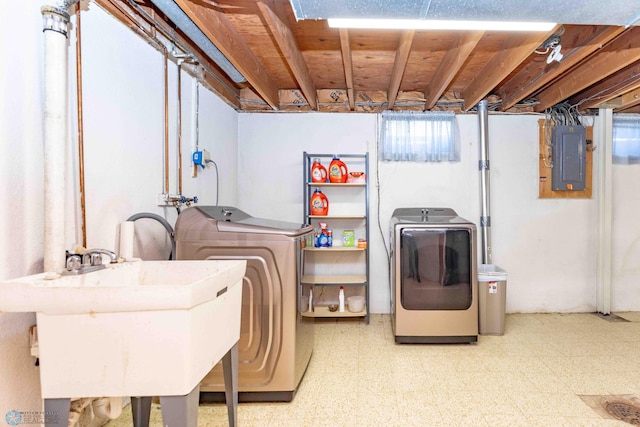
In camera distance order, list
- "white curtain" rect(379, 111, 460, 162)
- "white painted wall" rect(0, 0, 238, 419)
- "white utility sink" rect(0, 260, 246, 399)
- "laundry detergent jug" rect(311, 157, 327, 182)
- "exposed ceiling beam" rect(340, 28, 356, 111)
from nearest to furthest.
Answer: "white utility sink" rect(0, 260, 246, 399), "white painted wall" rect(0, 0, 238, 419), "exposed ceiling beam" rect(340, 28, 356, 111), "laundry detergent jug" rect(311, 157, 327, 182), "white curtain" rect(379, 111, 460, 162)

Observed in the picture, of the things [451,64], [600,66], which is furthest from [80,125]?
[600,66]

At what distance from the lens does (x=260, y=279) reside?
71.1 inches

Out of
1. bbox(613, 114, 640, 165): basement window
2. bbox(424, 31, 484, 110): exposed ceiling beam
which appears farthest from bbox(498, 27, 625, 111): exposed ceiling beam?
bbox(613, 114, 640, 165): basement window

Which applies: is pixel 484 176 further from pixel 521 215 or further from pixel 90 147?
pixel 90 147

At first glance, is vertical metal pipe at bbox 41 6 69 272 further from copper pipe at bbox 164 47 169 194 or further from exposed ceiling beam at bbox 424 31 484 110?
exposed ceiling beam at bbox 424 31 484 110

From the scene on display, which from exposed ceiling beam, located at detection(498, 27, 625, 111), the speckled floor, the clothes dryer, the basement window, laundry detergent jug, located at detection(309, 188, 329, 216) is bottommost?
the speckled floor

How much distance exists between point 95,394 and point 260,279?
93 centimetres

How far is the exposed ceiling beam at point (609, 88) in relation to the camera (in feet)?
8.60

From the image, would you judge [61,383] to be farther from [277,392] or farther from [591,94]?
[591,94]

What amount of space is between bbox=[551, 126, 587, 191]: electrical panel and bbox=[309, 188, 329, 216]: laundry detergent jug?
98.1 inches

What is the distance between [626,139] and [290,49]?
3771 mm

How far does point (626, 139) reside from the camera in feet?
11.2

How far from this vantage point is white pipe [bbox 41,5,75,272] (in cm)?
116

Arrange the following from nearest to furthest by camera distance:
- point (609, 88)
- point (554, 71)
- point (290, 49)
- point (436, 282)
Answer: point (290, 49) → point (554, 71) → point (436, 282) → point (609, 88)
